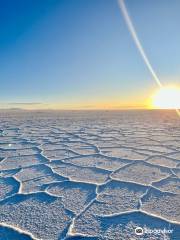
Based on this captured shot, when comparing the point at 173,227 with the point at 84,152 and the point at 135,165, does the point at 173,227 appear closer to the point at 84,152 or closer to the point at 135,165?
the point at 135,165

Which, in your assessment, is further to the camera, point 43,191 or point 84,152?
point 84,152

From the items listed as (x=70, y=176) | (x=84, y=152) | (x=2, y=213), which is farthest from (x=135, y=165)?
(x=2, y=213)

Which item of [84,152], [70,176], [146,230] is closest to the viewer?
[146,230]

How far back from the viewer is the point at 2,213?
1938 mm

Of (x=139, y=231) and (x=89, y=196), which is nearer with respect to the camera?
(x=139, y=231)

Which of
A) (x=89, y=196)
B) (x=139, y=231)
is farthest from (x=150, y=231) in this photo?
(x=89, y=196)

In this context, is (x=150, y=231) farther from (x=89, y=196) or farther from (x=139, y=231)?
(x=89, y=196)

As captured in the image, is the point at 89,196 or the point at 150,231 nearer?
the point at 150,231

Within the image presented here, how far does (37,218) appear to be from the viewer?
1849mm

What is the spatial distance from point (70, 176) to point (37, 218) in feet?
3.19

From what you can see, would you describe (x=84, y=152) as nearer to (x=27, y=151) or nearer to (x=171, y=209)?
(x=27, y=151)

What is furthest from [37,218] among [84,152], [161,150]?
[161,150]

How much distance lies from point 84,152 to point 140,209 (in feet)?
7.39

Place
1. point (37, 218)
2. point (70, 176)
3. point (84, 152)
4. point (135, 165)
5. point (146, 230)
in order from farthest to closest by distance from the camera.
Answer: point (84, 152), point (135, 165), point (70, 176), point (37, 218), point (146, 230)
